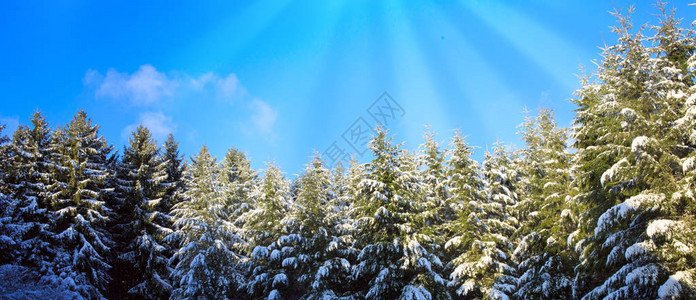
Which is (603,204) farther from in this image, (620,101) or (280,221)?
(280,221)

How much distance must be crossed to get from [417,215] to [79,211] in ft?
70.1

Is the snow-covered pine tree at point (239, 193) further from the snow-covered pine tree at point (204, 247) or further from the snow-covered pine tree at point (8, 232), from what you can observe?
the snow-covered pine tree at point (8, 232)

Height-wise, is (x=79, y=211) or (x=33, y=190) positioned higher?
(x=33, y=190)

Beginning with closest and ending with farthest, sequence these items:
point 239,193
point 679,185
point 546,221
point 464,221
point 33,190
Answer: point 679,185 → point 546,221 → point 464,221 → point 33,190 → point 239,193

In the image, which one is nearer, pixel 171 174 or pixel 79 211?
pixel 79 211

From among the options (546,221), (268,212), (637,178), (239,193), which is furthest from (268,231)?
(637,178)

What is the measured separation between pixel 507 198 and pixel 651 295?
33.4 ft

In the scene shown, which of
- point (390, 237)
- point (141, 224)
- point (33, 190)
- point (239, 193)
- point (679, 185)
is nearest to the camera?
point (679, 185)

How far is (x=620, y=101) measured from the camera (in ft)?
48.3

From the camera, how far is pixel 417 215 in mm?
19781

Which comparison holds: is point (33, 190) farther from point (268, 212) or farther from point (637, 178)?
point (637, 178)

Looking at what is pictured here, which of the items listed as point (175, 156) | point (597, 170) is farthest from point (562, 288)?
point (175, 156)

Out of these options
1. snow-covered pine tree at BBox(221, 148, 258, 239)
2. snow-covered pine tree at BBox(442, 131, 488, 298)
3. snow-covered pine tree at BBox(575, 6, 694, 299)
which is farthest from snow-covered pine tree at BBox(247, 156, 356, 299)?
snow-covered pine tree at BBox(575, 6, 694, 299)

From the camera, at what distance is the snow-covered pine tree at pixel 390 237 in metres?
17.9
